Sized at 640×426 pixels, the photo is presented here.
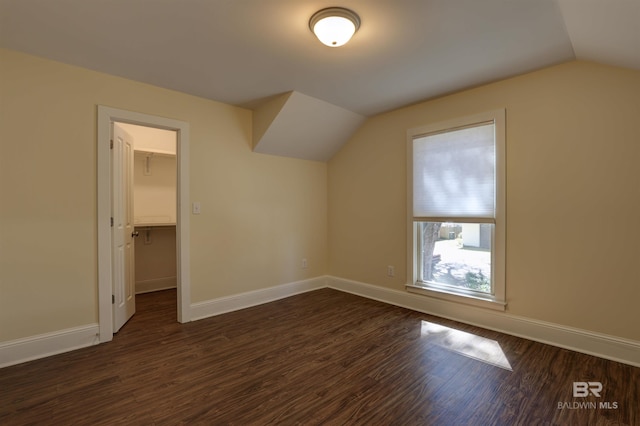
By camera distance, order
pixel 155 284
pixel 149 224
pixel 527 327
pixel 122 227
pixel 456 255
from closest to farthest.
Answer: pixel 527 327 < pixel 122 227 < pixel 456 255 < pixel 149 224 < pixel 155 284

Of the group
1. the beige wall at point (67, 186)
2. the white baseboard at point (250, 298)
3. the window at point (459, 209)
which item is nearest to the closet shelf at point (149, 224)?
the beige wall at point (67, 186)

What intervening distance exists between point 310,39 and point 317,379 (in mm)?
2498

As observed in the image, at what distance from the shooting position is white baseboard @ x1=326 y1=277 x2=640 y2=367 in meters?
2.29

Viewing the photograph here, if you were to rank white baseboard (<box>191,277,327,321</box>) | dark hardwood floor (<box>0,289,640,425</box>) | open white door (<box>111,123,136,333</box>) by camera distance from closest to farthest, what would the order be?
dark hardwood floor (<box>0,289,640,425</box>) → open white door (<box>111,123,136,333</box>) → white baseboard (<box>191,277,327,321</box>)

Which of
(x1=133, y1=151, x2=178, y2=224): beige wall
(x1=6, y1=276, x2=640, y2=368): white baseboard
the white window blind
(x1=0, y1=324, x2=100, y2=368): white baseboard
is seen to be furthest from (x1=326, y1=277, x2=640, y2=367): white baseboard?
(x1=133, y1=151, x2=178, y2=224): beige wall

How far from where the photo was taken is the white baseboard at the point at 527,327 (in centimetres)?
229

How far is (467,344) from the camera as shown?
2.60 metres

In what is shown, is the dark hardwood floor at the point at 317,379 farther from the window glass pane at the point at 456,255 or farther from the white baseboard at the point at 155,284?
the white baseboard at the point at 155,284

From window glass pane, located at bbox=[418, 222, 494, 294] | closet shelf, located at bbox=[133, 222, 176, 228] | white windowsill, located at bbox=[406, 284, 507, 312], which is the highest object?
closet shelf, located at bbox=[133, 222, 176, 228]

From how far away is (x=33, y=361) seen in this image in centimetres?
232

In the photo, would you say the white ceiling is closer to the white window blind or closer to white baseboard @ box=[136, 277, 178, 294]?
the white window blind

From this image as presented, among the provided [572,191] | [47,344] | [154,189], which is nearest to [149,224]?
[154,189]

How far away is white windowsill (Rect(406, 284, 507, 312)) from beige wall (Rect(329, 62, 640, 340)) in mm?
111

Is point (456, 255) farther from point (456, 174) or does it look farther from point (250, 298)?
point (250, 298)
